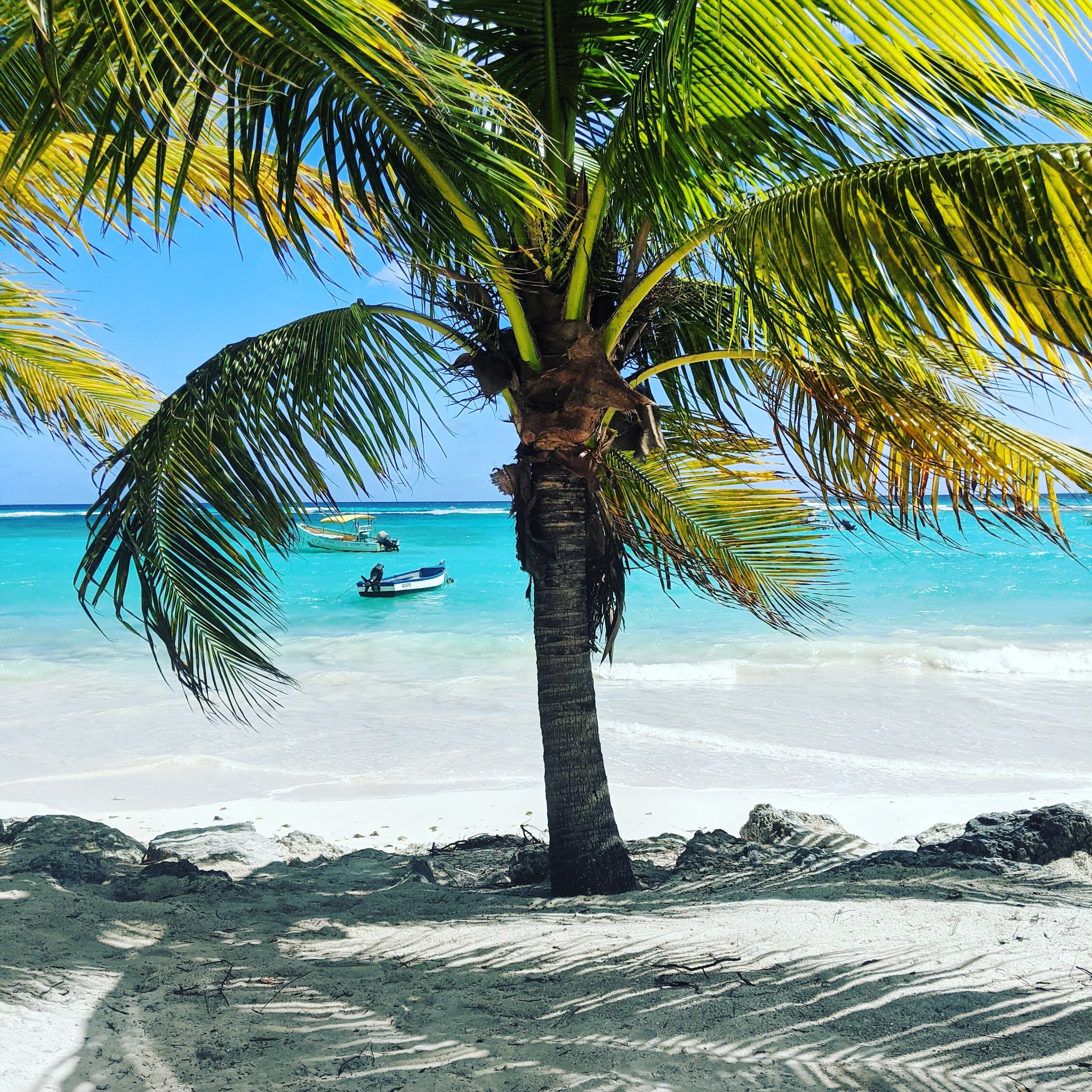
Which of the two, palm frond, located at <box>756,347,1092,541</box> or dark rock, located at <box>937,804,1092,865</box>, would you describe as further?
dark rock, located at <box>937,804,1092,865</box>

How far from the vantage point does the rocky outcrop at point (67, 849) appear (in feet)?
12.6

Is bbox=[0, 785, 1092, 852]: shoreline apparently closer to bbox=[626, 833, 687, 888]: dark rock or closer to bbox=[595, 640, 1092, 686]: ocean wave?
bbox=[626, 833, 687, 888]: dark rock

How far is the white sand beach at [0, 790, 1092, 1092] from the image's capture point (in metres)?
2.01

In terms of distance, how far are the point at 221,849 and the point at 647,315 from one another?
3537 millimetres

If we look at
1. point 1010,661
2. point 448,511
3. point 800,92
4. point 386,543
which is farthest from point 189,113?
point 448,511

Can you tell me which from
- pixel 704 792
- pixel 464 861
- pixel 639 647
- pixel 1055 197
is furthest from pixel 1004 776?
pixel 639 647

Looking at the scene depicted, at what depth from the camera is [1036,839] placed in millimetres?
4199

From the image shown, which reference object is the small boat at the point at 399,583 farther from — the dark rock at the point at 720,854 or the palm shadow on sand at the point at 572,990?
the palm shadow on sand at the point at 572,990

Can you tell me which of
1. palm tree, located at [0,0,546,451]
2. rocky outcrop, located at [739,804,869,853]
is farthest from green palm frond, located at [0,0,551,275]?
rocky outcrop, located at [739,804,869,853]

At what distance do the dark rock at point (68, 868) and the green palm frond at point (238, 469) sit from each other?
0.98 metres

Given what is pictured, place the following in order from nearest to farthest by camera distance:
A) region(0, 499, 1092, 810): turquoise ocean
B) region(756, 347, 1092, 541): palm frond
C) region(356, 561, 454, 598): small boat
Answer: region(756, 347, 1092, 541): palm frond → region(0, 499, 1092, 810): turquoise ocean → region(356, 561, 454, 598): small boat

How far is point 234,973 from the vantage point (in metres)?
2.64

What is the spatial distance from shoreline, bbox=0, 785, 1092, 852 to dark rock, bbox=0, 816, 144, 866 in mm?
1095

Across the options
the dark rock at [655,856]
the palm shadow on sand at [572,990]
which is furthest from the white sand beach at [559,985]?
the dark rock at [655,856]
